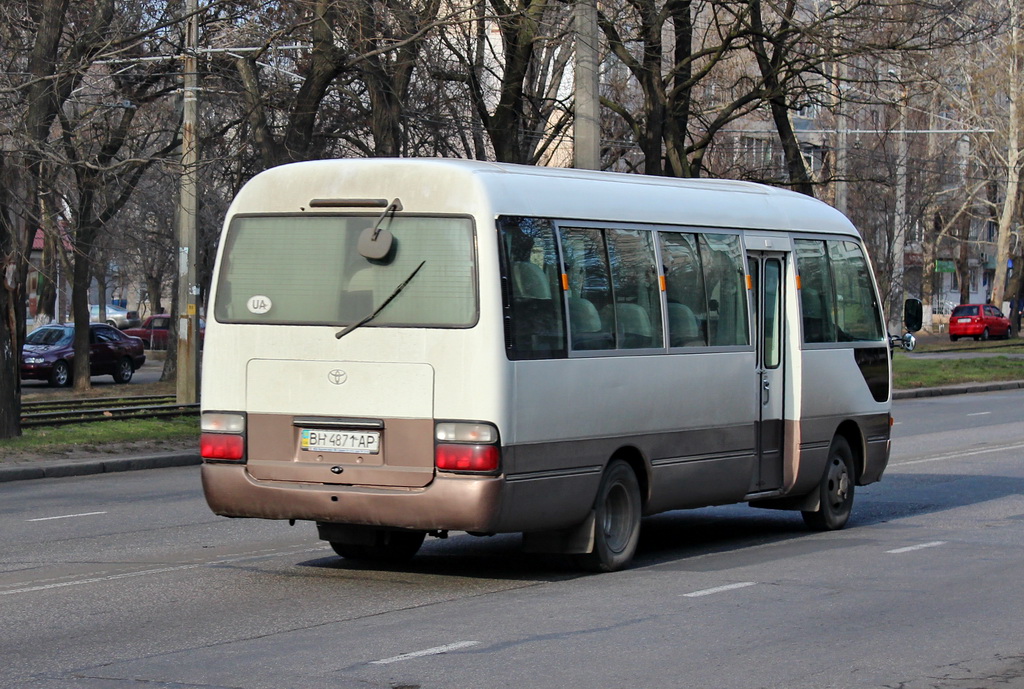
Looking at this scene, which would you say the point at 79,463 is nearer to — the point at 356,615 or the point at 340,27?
the point at 340,27

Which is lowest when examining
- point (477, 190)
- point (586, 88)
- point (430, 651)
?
point (430, 651)

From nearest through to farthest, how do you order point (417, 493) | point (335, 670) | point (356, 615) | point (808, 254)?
point (335, 670) → point (356, 615) → point (417, 493) → point (808, 254)

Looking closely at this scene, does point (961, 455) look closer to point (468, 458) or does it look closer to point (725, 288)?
point (725, 288)

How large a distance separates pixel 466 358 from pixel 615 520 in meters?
1.81

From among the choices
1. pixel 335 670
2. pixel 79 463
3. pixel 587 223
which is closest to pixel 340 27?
pixel 79 463

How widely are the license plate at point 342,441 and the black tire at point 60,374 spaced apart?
30.6 m

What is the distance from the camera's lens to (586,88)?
18.6 meters

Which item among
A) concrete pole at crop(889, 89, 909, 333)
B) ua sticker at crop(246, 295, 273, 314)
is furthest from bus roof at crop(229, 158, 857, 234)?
concrete pole at crop(889, 89, 909, 333)

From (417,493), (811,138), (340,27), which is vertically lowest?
(417,493)

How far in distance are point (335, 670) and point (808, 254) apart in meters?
6.68

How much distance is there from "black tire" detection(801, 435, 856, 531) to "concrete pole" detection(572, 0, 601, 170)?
690 centimetres

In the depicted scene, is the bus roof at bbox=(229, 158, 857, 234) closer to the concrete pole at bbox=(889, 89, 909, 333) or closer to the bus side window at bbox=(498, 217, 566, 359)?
the bus side window at bbox=(498, 217, 566, 359)

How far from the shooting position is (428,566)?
10.1m

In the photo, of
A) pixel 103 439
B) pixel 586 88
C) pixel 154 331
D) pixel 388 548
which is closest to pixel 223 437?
pixel 388 548
